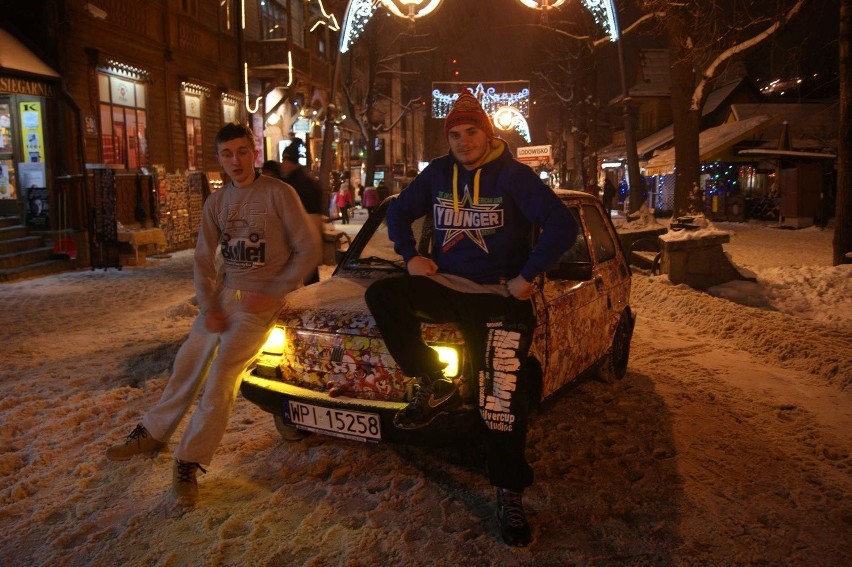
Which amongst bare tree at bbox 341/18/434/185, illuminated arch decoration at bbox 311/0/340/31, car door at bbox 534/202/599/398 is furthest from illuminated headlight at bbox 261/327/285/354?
illuminated arch decoration at bbox 311/0/340/31

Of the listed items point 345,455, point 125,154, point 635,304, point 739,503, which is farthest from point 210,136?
point 739,503

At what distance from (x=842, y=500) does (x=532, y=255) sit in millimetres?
2336

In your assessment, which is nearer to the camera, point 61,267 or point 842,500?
point 842,500

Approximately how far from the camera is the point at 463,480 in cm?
420

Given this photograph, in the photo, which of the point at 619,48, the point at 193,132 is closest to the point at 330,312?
the point at 619,48

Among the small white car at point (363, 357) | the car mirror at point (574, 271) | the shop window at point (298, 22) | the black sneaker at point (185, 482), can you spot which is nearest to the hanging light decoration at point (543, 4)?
the small white car at point (363, 357)

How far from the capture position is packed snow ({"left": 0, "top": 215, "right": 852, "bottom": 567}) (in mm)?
3389

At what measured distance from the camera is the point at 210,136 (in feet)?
68.8

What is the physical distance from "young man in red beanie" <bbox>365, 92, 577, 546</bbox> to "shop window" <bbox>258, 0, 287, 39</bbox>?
23191mm

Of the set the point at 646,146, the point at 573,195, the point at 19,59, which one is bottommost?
the point at 573,195

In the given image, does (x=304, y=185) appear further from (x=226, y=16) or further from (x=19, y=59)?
(x=226, y=16)

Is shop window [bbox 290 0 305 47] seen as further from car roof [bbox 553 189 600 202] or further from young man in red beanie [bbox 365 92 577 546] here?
young man in red beanie [bbox 365 92 577 546]

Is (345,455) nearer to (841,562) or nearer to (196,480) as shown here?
(196,480)

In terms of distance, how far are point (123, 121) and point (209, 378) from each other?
14614mm
